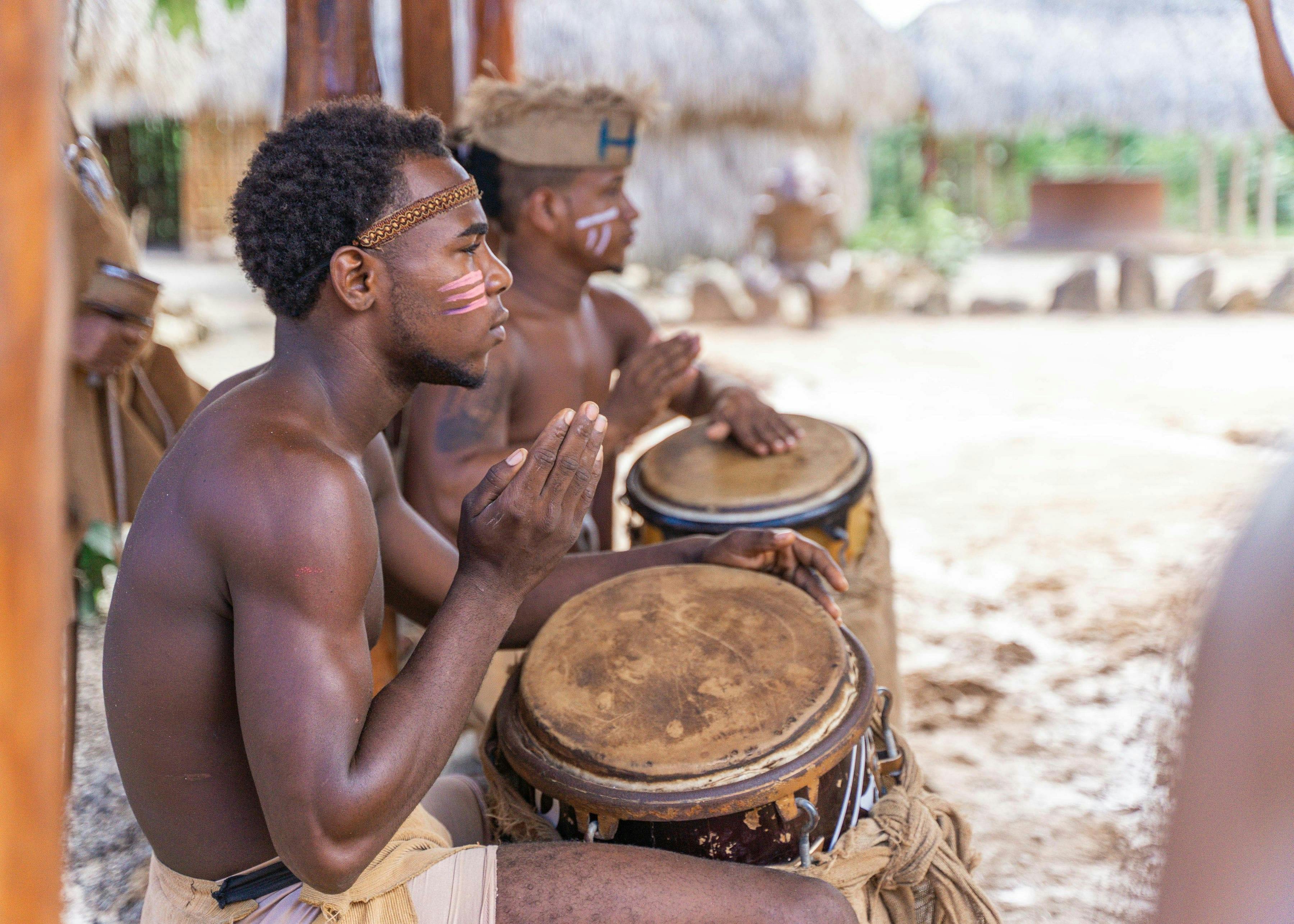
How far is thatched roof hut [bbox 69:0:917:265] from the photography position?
39.0 ft

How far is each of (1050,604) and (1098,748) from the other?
113 cm

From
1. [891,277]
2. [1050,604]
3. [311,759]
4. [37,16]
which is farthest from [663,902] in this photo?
[891,277]

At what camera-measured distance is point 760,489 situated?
8.50 ft

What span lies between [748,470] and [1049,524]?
3.12 metres

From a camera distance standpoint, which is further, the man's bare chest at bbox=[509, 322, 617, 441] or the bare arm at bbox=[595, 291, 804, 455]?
the man's bare chest at bbox=[509, 322, 617, 441]

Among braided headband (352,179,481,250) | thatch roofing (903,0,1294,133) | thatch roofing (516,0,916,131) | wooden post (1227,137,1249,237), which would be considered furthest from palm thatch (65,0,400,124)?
wooden post (1227,137,1249,237)

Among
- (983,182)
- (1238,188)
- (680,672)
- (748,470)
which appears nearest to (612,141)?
(748,470)

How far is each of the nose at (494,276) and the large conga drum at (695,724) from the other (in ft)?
2.11

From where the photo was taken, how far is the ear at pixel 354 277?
154cm

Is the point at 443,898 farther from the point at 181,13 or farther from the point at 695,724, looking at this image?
the point at 181,13

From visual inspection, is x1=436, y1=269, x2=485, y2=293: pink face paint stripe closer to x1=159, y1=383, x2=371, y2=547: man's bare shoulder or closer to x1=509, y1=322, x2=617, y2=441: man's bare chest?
x1=159, y1=383, x2=371, y2=547: man's bare shoulder

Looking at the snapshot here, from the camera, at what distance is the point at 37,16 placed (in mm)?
711

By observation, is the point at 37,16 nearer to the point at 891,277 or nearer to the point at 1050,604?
the point at 1050,604

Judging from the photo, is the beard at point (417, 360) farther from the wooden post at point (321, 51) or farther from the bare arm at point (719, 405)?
the wooden post at point (321, 51)
